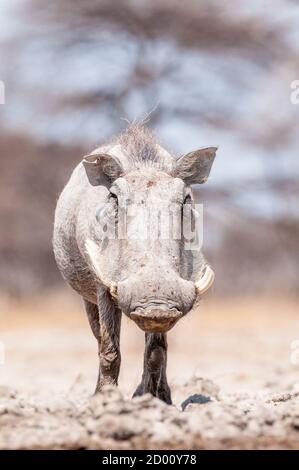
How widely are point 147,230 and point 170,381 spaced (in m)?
2.59

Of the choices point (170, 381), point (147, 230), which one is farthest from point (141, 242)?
point (170, 381)

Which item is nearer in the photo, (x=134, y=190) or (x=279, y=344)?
(x=134, y=190)

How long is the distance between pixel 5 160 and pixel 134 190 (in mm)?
12515

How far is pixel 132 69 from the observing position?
13297 mm

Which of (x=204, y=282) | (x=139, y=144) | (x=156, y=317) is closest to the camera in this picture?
(x=156, y=317)

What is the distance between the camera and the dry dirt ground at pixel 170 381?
3.07 meters

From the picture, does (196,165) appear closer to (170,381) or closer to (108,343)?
(108,343)

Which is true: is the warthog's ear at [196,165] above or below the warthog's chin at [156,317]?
above

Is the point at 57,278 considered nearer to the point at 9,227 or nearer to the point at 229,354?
the point at 9,227

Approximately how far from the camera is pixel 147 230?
3.99 m

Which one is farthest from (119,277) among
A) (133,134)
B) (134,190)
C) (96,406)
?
(133,134)

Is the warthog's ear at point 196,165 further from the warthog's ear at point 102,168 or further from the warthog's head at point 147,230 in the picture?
the warthog's ear at point 102,168

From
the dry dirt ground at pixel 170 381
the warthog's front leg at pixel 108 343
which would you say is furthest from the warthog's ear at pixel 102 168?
the dry dirt ground at pixel 170 381

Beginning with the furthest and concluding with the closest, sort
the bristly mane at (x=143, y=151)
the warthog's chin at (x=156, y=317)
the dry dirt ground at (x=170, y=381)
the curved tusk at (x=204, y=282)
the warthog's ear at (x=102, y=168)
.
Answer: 1. the bristly mane at (x=143, y=151)
2. the warthog's ear at (x=102, y=168)
3. the curved tusk at (x=204, y=282)
4. the warthog's chin at (x=156, y=317)
5. the dry dirt ground at (x=170, y=381)
